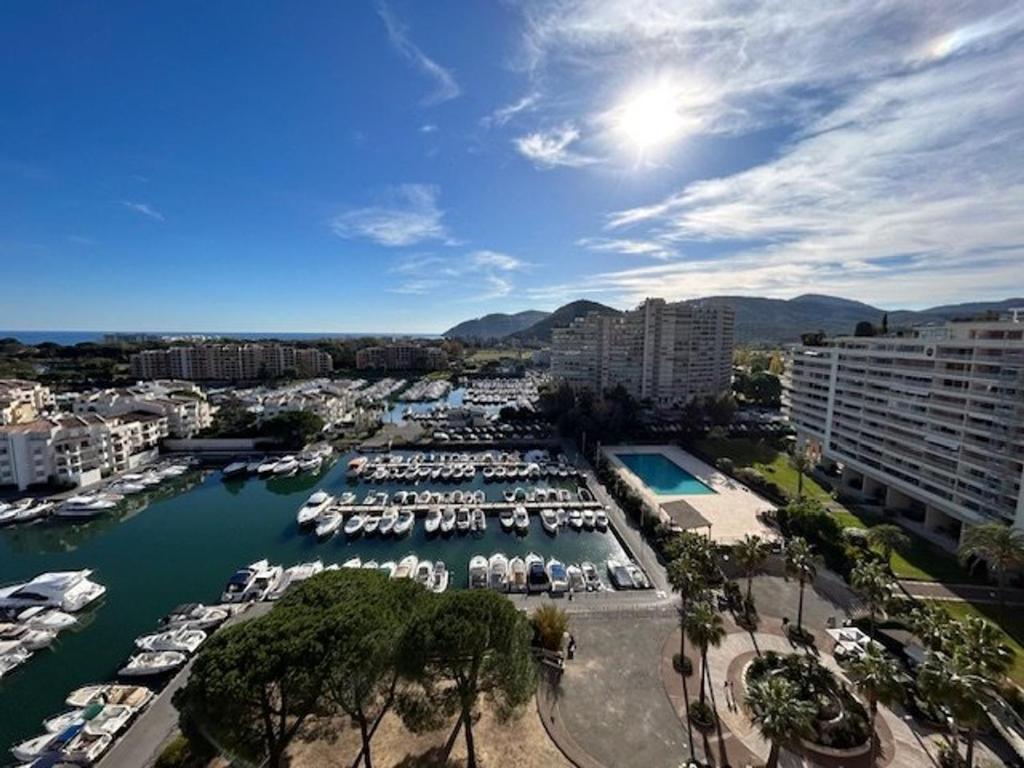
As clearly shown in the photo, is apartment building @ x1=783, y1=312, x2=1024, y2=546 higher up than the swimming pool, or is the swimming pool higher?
apartment building @ x1=783, y1=312, x2=1024, y2=546

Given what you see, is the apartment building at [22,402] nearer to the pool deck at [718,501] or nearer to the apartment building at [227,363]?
the apartment building at [227,363]

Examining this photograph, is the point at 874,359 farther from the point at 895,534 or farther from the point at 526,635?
the point at 526,635

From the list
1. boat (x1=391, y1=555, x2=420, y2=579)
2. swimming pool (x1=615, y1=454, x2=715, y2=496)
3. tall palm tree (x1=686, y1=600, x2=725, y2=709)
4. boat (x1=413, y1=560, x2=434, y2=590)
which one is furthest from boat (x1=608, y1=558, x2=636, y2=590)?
swimming pool (x1=615, y1=454, x2=715, y2=496)

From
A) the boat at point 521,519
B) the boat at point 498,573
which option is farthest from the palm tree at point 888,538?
the boat at point 521,519

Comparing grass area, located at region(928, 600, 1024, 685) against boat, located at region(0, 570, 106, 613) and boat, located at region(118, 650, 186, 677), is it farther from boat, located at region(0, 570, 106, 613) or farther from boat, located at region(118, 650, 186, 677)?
boat, located at region(0, 570, 106, 613)

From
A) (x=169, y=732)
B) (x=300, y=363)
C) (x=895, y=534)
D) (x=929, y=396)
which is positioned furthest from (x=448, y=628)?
(x=300, y=363)

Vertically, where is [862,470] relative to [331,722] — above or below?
above
